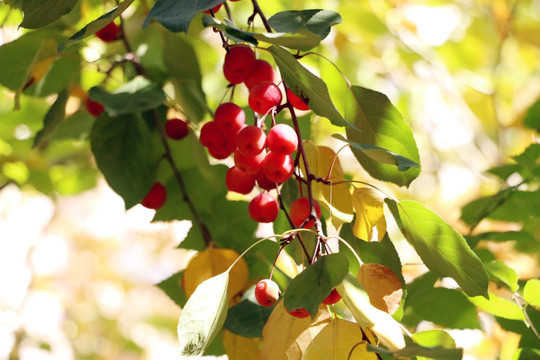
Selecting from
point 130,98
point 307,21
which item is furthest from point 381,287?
point 130,98

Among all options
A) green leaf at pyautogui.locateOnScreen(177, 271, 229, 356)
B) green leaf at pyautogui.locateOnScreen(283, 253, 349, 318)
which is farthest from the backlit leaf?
green leaf at pyautogui.locateOnScreen(177, 271, 229, 356)

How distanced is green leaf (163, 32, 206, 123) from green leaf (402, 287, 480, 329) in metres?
0.44

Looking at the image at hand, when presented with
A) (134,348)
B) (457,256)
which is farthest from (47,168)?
(134,348)

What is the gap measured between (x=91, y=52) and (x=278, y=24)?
2.74 ft

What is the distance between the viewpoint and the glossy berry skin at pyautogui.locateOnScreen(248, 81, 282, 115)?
23.4 inches

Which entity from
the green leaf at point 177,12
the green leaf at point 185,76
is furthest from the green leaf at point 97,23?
the green leaf at point 185,76

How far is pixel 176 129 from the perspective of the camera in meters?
0.83

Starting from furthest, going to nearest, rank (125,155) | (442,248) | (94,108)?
(94,108) < (125,155) < (442,248)

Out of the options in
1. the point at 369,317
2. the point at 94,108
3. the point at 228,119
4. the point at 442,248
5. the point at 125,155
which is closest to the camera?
the point at 369,317

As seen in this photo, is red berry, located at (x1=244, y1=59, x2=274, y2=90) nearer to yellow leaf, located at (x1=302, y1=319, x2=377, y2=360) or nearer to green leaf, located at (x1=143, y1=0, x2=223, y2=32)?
green leaf, located at (x1=143, y1=0, x2=223, y2=32)

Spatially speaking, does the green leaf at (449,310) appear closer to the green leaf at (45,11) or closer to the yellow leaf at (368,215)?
the yellow leaf at (368,215)

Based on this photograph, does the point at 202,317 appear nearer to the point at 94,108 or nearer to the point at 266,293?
the point at 266,293

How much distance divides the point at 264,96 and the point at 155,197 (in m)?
0.29

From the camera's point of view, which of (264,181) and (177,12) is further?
(264,181)
